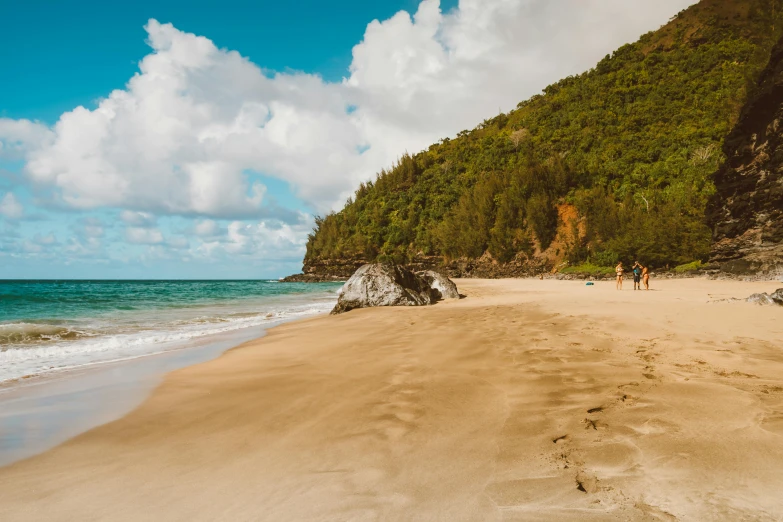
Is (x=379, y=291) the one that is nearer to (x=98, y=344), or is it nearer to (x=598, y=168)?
(x=98, y=344)

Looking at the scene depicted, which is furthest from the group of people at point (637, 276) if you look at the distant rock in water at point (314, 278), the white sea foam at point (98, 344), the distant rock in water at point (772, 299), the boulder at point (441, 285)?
the distant rock in water at point (314, 278)

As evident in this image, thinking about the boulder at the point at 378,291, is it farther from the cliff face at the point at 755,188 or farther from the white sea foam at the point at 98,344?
the cliff face at the point at 755,188

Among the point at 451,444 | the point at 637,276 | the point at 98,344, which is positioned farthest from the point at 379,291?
the point at 637,276

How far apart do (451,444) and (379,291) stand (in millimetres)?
11257

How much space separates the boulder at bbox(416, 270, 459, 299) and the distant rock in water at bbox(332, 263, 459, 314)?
6.23 ft

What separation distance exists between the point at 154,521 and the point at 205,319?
12.9 meters

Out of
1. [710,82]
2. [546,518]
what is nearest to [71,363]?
[546,518]

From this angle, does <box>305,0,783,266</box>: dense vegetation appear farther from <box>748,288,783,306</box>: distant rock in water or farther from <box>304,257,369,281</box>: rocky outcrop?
<box>748,288,783,306</box>: distant rock in water

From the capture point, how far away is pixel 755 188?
1953cm

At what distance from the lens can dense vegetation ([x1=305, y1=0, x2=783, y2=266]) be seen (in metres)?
34.0

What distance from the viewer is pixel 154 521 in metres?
1.93

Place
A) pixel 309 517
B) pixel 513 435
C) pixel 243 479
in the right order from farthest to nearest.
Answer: pixel 513 435
pixel 243 479
pixel 309 517

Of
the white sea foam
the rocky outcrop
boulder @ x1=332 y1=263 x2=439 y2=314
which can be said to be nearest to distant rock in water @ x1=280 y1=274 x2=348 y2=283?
the rocky outcrop

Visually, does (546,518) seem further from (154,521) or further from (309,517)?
(154,521)
